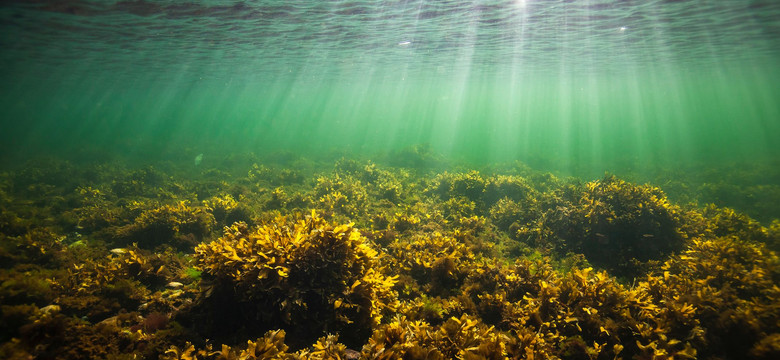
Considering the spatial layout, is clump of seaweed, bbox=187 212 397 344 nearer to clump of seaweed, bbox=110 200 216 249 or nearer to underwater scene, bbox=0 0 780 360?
underwater scene, bbox=0 0 780 360

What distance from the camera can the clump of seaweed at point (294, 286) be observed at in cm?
454

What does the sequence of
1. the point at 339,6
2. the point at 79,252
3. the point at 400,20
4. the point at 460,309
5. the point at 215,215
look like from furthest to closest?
the point at 400,20
the point at 339,6
the point at 215,215
the point at 79,252
the point at 460,309

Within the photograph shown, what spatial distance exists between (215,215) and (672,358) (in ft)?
43.0

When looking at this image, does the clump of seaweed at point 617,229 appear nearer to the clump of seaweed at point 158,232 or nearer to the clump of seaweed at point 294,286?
the clump of seaweed at point 294,286

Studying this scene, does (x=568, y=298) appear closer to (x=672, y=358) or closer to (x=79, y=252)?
(x=672, y=358)

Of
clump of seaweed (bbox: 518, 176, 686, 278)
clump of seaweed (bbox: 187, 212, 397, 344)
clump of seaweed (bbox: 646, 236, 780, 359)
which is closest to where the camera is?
clump of seaweed (bbox: 646, 236, 780, 359)

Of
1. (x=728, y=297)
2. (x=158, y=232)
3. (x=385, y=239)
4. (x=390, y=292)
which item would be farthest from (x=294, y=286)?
(x=728, y=297)

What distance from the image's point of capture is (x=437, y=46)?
20000 mm

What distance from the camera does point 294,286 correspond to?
462 cm

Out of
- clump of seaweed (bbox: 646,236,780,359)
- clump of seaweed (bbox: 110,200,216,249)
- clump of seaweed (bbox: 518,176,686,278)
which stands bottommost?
clump of seaweed (bbox: 518,176,686,278)

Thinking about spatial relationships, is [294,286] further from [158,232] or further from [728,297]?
[728,297]

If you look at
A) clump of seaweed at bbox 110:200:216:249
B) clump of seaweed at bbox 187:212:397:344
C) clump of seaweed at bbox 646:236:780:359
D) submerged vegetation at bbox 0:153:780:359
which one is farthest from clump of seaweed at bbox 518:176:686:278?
clump of seaweed at bbox 110:200:216:249

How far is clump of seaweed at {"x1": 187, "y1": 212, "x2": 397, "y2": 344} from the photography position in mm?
4535

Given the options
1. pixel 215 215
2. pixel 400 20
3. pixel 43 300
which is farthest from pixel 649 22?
pixel 43 300
